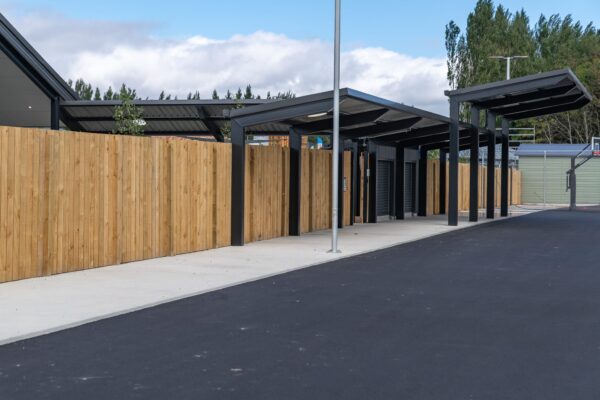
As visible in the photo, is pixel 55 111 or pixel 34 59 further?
pixel 55 111

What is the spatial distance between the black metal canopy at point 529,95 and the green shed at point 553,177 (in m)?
21.3

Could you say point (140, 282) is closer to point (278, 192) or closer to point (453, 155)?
point (278, 192)

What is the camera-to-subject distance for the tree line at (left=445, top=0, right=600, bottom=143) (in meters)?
67.5

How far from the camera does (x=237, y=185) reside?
59.4 ft

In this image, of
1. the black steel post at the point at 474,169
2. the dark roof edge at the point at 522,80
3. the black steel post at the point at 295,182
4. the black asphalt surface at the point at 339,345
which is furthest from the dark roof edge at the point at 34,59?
the black steel post at the point at 474,169

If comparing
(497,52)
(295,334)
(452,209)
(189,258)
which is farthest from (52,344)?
(497,52)

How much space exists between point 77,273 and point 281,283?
10.4 feet

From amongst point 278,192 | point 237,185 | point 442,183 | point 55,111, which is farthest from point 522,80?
point 55,111

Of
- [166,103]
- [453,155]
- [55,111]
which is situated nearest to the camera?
[55,111]

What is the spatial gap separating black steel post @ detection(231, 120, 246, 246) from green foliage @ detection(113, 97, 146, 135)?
836 centimetres

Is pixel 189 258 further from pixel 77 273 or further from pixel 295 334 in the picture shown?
pixel 295 334

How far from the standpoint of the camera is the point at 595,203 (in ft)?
178

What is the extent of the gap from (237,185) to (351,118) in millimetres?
4680

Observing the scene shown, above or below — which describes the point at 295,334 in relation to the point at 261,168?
below
